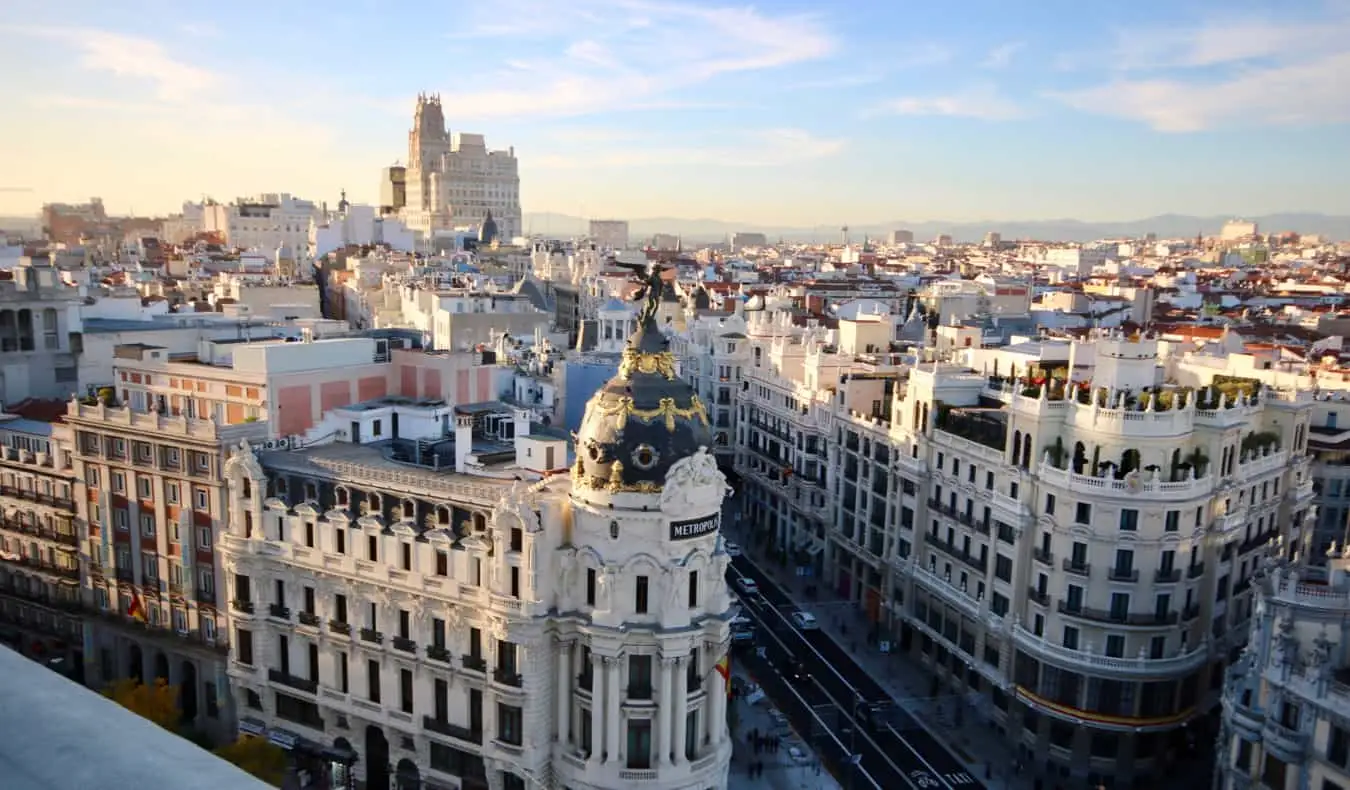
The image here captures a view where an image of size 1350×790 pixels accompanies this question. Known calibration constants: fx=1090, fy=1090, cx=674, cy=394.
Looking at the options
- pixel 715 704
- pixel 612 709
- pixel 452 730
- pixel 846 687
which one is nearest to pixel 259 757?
pixel 452 730

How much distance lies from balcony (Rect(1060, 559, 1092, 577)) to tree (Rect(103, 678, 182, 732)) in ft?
172

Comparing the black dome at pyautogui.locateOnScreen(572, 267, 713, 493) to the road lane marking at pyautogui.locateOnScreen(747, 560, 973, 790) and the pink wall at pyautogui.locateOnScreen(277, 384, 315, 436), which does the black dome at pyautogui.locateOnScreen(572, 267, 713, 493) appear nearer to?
the pink wall at pyautogui.locateOnScreen(277, 384, 315, 436)

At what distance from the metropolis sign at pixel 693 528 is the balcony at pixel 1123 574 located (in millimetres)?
27127

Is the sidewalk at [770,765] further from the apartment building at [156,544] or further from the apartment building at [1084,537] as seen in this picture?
the apartment building at [156,544]

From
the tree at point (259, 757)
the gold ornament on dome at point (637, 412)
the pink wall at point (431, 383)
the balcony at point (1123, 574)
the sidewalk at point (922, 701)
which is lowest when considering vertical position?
the sidewalk at point (922, 701)

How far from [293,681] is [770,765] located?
2901cm

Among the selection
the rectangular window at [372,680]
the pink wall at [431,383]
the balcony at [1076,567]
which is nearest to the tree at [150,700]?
the rectangular window at [372,680]

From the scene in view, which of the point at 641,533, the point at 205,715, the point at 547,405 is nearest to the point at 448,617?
the point at 641,533

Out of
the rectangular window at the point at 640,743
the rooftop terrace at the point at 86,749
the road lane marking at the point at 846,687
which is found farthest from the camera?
the road lane marking at the point at 846,687

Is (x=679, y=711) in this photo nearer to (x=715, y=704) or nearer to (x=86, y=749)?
(x=715, y=704)

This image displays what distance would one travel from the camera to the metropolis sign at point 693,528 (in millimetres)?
53500

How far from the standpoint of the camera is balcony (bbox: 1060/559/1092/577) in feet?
220

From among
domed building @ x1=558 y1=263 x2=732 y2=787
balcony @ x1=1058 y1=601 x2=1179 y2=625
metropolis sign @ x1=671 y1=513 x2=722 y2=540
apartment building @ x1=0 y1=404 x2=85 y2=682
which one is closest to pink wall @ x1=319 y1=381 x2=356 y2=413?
apartment building @ x1=0 y1=404 x2=85 y2=682

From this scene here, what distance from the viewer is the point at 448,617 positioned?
57375 millimetres
